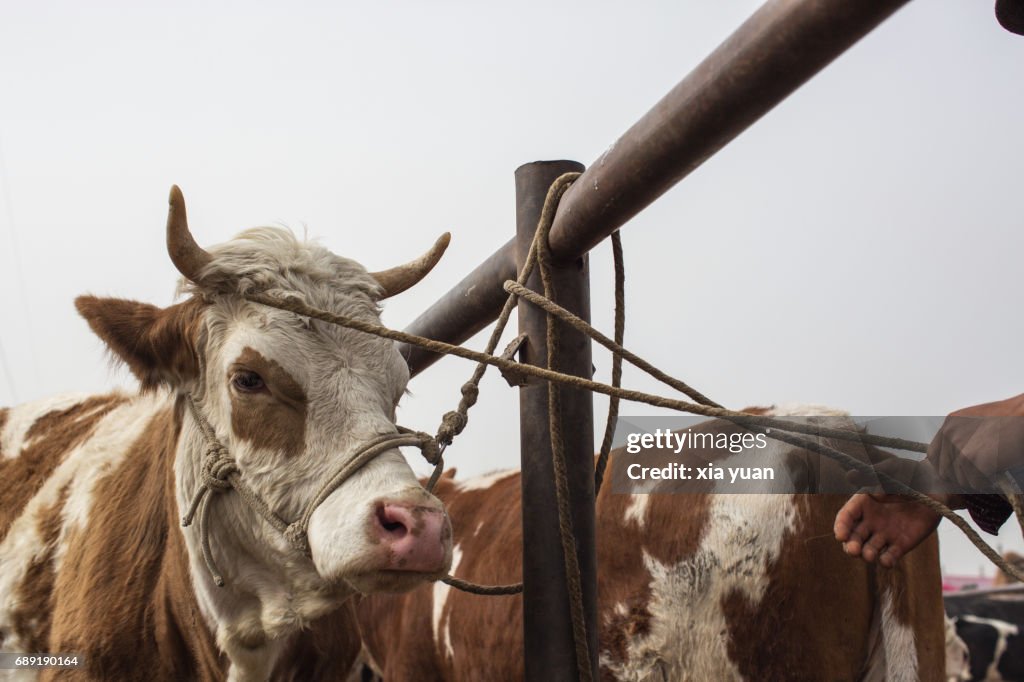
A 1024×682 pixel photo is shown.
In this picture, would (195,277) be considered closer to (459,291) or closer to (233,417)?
(233,417)

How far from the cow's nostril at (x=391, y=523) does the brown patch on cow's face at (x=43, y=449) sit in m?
1.95

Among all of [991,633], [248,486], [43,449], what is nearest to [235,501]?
[248,486]

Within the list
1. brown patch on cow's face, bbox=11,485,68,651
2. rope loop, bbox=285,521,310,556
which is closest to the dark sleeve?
rope loop, bbox=285,521,310,556

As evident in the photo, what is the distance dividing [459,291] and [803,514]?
1.61 meters

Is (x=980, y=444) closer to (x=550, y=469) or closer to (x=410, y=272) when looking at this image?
(x=550, y=469)

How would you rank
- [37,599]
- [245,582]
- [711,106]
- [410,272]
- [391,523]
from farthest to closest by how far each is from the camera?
[37,599] → [410,272] → [245,582] → [391,523] → [711,106]

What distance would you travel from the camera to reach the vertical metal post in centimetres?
214

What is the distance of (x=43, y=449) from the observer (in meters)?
3.50

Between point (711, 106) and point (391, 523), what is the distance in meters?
1.16

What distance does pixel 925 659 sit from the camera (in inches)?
127

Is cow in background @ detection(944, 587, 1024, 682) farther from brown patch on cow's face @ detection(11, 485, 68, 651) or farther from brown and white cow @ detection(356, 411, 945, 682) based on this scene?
brown patch on cow's face @ detection(11, 485, 68, 651)

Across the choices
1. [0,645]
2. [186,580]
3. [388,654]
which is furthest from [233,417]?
[388,654]

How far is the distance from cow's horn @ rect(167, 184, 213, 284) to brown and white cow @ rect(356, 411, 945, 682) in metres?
1.99

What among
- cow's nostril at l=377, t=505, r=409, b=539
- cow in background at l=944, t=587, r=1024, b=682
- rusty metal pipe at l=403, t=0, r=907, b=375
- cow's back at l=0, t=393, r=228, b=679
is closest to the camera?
rusty metal pipe at l=403, t=0, r=907, b=375
